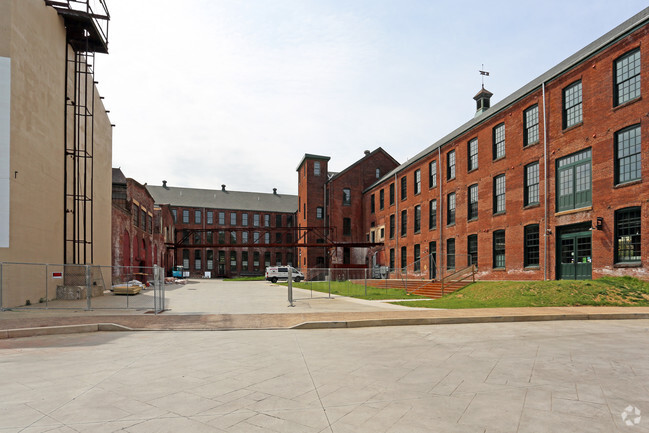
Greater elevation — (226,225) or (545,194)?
(545,194)

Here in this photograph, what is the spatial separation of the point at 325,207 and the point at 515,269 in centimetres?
3144

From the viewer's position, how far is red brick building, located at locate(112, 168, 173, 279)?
3138 cm

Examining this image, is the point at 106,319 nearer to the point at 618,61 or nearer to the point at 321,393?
the point at 321,393

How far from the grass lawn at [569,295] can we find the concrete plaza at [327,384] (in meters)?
7.14

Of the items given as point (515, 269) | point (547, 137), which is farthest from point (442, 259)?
point (547, 137)

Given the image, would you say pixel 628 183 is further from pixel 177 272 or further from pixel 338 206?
pixel 177 272

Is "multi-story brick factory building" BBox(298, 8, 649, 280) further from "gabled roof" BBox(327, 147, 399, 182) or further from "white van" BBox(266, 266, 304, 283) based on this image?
"gabled roof" BBox(327, 147, 399, 182)

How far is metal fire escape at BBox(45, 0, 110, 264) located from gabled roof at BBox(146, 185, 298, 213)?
5382cm

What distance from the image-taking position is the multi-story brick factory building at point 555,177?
18375mm

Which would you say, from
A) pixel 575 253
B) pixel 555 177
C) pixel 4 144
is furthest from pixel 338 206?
pixel 4 144

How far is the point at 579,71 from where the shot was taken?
21.0 m

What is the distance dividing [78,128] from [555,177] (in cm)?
2522

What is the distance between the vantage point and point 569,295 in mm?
17078

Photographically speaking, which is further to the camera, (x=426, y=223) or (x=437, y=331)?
(x=426, y=223)
